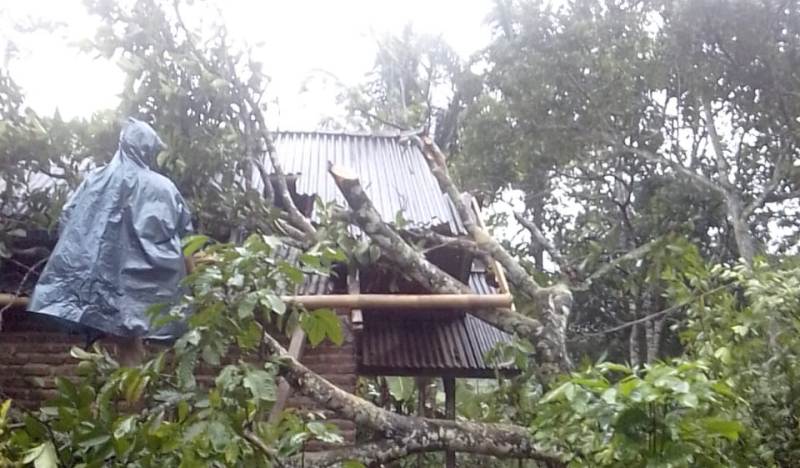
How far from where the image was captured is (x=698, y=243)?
7.64m

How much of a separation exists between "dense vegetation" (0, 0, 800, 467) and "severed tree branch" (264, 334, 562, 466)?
0.16 ft

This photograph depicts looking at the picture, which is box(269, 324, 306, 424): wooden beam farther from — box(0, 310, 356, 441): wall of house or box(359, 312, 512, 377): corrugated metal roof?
box(359, 312, 512, 377): corrugated metal roof

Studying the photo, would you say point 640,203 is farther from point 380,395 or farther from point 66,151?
point 66,151

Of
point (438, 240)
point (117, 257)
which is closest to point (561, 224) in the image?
point (438, 240)

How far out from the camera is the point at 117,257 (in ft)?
9.92

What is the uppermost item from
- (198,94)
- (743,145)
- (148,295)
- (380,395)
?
(743,145)

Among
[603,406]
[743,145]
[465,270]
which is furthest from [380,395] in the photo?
[603,406]

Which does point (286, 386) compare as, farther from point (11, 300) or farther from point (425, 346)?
point (425, 346)

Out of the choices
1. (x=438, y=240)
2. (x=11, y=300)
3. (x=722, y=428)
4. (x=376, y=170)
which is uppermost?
(x=376, y=170)

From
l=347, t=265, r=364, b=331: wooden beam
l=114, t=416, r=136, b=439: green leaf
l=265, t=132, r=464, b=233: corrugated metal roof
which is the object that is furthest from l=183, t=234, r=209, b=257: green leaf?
l=265, t=132, r=464, b=233: corrugated metal roof

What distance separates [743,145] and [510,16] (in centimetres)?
239

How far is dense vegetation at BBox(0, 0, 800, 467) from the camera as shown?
260 centimetres

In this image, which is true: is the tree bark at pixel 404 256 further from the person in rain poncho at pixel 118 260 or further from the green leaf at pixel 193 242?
the green leaf at pixel 193 242

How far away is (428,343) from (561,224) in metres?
4.43
